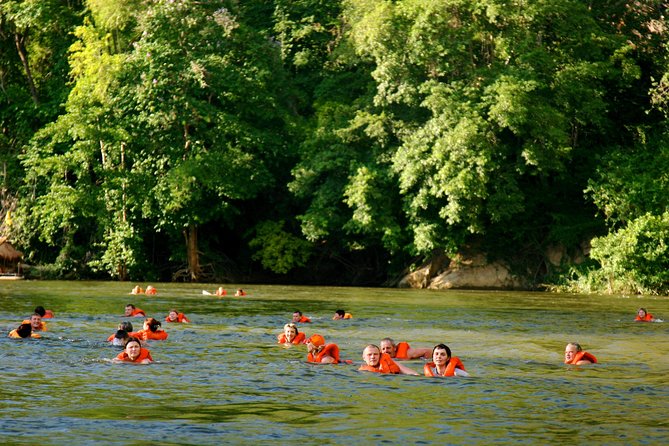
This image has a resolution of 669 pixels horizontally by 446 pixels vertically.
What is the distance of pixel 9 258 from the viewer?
51.5 metres

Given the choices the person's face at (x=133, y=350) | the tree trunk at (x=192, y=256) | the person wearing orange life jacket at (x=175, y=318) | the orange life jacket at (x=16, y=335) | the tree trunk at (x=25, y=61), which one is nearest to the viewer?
the person's face at (x=133, y=350)

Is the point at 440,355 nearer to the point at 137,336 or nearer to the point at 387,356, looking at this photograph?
the point at 387,356

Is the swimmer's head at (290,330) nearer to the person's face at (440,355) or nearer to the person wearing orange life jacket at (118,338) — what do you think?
the person wearing orange life jacket at (118,338)

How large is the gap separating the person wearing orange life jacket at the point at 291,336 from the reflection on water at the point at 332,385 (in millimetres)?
420

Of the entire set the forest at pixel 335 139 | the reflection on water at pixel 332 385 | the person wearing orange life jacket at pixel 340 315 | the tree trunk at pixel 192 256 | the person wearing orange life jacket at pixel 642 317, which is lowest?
the reflection on water at pixel 332 385

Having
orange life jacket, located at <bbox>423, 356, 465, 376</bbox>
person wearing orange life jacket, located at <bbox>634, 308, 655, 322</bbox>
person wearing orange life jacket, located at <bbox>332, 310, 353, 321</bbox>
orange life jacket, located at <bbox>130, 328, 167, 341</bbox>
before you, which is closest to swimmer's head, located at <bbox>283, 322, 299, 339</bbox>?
orange life jacket, located at <bbox>130, 328, 167, 341</bbox>

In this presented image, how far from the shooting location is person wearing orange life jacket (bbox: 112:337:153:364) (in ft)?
65.0

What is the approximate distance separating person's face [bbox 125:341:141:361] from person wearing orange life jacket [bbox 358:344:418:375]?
Answer: 3978mm

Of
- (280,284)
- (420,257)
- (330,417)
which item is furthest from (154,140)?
(330,417)

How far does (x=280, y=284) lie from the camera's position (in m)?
53.5

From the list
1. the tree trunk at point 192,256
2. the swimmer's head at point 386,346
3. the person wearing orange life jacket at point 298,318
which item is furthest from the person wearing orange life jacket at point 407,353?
the tree trunk at point 192,256

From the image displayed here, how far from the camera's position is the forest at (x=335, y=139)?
45156 mm

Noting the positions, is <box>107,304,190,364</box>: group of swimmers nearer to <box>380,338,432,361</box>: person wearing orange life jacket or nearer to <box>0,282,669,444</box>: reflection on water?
<box>0,282,669,444</box>: reflection on water

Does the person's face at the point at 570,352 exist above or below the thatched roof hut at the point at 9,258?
below
